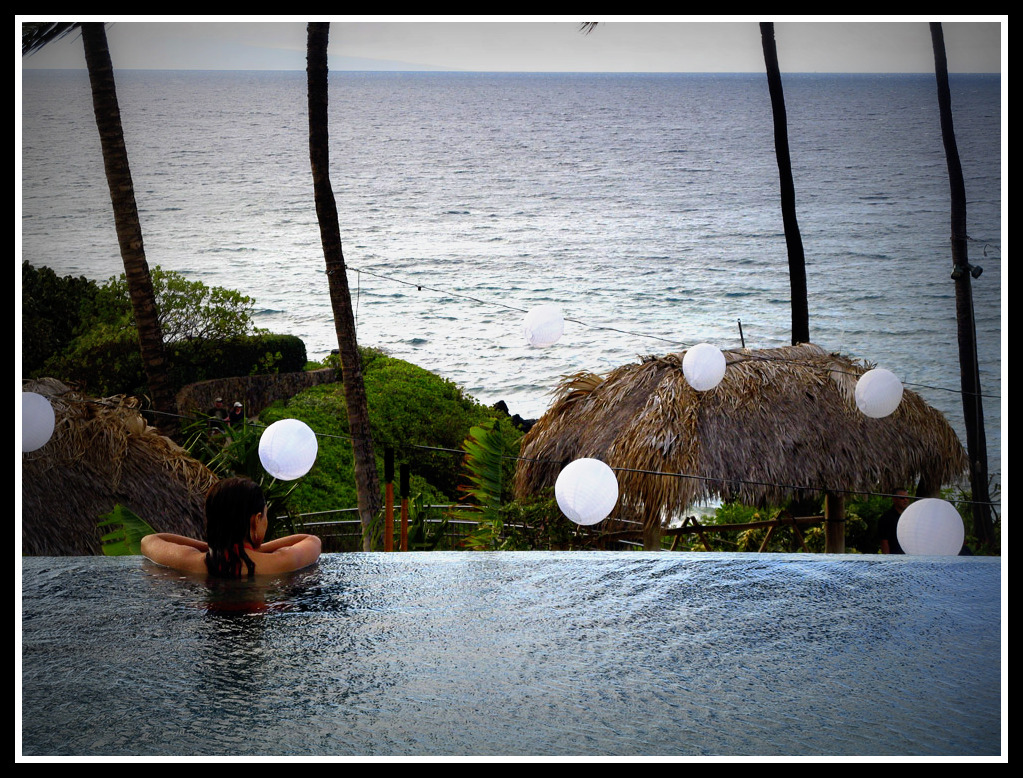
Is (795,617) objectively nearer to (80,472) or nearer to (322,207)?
(80,472)

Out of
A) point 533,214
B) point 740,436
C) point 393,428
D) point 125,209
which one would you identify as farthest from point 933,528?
point 533,214

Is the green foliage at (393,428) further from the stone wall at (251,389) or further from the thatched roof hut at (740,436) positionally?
the thatched roof hut at (740,436)

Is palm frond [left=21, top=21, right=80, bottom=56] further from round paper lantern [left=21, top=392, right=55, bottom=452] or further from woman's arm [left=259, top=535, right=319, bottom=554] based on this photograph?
woman's arm [left=259, top=535, right=319, bottom=554]

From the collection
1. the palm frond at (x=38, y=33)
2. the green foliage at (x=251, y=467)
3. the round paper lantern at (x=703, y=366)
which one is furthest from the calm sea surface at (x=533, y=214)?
the round paper lantern at (x=703, y=366)

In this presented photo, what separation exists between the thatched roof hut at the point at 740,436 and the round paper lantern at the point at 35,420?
10.6ft

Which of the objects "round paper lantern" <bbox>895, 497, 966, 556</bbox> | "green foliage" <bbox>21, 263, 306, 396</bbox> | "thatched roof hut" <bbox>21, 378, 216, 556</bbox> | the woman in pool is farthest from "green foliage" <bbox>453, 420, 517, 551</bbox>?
"green foliage" <bbox>21, 263, 306, 396</bbox>

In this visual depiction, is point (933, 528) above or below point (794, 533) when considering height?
above

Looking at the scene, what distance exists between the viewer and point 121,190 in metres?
7.35

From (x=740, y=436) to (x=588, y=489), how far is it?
2.10m

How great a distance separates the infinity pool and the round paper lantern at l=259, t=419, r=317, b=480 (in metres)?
0.78

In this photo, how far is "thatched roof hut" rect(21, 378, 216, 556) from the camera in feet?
16.9

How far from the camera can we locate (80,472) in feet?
17.2

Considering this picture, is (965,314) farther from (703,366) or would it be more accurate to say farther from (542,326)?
(542,326)

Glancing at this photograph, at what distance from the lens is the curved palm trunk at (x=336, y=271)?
277 inches
